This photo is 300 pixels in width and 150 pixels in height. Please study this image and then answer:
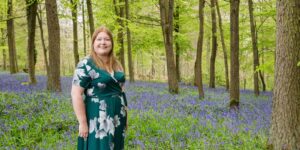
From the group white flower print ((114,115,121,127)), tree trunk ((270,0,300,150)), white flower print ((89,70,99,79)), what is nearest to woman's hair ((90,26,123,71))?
white flower print ((89,70,99,79))

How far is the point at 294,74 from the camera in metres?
5.41

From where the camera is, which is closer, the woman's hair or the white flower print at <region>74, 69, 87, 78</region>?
the white flower print at <region>74, 69, 87, 78</region>

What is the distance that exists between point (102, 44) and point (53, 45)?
9239mm

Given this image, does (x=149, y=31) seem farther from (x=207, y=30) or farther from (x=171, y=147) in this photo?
(x=171, y=147)

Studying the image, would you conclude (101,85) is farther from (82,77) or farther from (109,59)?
(109,59)

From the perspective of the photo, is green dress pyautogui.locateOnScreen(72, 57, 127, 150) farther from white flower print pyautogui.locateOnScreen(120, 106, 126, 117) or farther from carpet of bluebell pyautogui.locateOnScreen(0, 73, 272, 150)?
carpet of bluebell pyautogui.locateOnScreen(0, 73, 272, 150)

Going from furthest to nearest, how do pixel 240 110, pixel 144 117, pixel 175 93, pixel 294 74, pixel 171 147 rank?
pixel 175 93, pixel 240 110, pixel 144 117, pixel 171 147, pixel 294 74

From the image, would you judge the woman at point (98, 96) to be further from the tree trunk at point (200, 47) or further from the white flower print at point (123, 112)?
the tree trunk at point (200, 47)

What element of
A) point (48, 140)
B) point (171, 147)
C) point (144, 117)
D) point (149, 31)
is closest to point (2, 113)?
point (48, 140)

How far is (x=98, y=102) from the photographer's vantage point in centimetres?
416

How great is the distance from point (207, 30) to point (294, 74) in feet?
69.9

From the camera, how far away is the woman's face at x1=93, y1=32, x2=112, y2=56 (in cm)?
422

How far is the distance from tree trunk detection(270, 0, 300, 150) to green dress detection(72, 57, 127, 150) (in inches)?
118

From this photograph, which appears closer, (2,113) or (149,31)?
(2,113)
